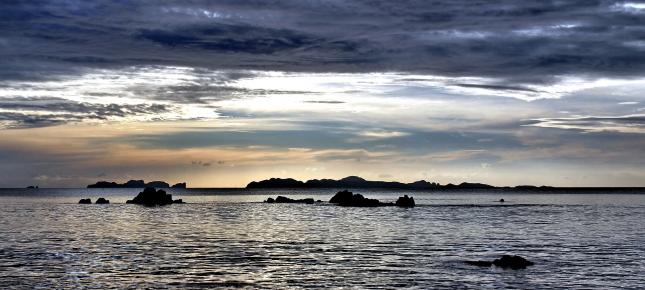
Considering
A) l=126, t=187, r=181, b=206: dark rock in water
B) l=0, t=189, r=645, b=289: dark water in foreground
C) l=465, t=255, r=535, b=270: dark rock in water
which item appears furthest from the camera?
l=126, t=187, r=181, b=206: dark rock in water

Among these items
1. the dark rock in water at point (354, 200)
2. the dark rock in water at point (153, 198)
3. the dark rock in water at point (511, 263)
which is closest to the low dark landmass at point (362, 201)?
the dark rock in water at point (354, 200)

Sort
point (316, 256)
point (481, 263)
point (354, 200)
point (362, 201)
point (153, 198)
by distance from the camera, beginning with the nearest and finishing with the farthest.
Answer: point (481, 263) → point (316, 256) → point (362, 201) → point (354, 200) → point (153, 198)

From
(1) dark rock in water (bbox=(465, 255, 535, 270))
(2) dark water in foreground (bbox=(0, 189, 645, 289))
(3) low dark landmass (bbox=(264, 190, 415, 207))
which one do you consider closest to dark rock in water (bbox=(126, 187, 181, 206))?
(3) low dark landmass (bbox=(264, 190, 415, 207))

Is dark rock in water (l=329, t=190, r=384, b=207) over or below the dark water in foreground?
over

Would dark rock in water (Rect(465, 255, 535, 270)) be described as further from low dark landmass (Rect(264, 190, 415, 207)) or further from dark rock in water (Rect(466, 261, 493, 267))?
low dark landmass (Rect(264, 190, 415, 207))

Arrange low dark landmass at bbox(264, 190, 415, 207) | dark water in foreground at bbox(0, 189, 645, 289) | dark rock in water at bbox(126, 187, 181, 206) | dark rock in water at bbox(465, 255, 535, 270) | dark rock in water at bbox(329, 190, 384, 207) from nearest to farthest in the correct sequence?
dark water in foreground at bbox(0, 189, 645, 289)
dark rock in water at bbox(465, 255, 535, 270)
low dark landmass at bbox(264, 190, 415, 207)
dark rock in water at bbox(329, 190, 384, 207)
dark rock in water at bbox(126, 187, 181, 206)

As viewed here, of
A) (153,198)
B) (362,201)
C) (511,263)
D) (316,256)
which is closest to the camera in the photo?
(511,263)

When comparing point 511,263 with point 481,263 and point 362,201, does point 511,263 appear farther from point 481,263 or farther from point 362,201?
point 362,201

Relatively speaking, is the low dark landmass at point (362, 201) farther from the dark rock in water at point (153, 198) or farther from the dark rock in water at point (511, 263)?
the dark rock in water at point (511, 263)

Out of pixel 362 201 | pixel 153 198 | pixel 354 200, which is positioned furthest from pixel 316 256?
pixel 153 198

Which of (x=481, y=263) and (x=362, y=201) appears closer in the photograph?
(x=481, y=263)

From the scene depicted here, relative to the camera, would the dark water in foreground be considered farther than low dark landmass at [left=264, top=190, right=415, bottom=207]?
No

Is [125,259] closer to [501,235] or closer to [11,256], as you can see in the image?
[11,256]

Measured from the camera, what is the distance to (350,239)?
71500 mm
